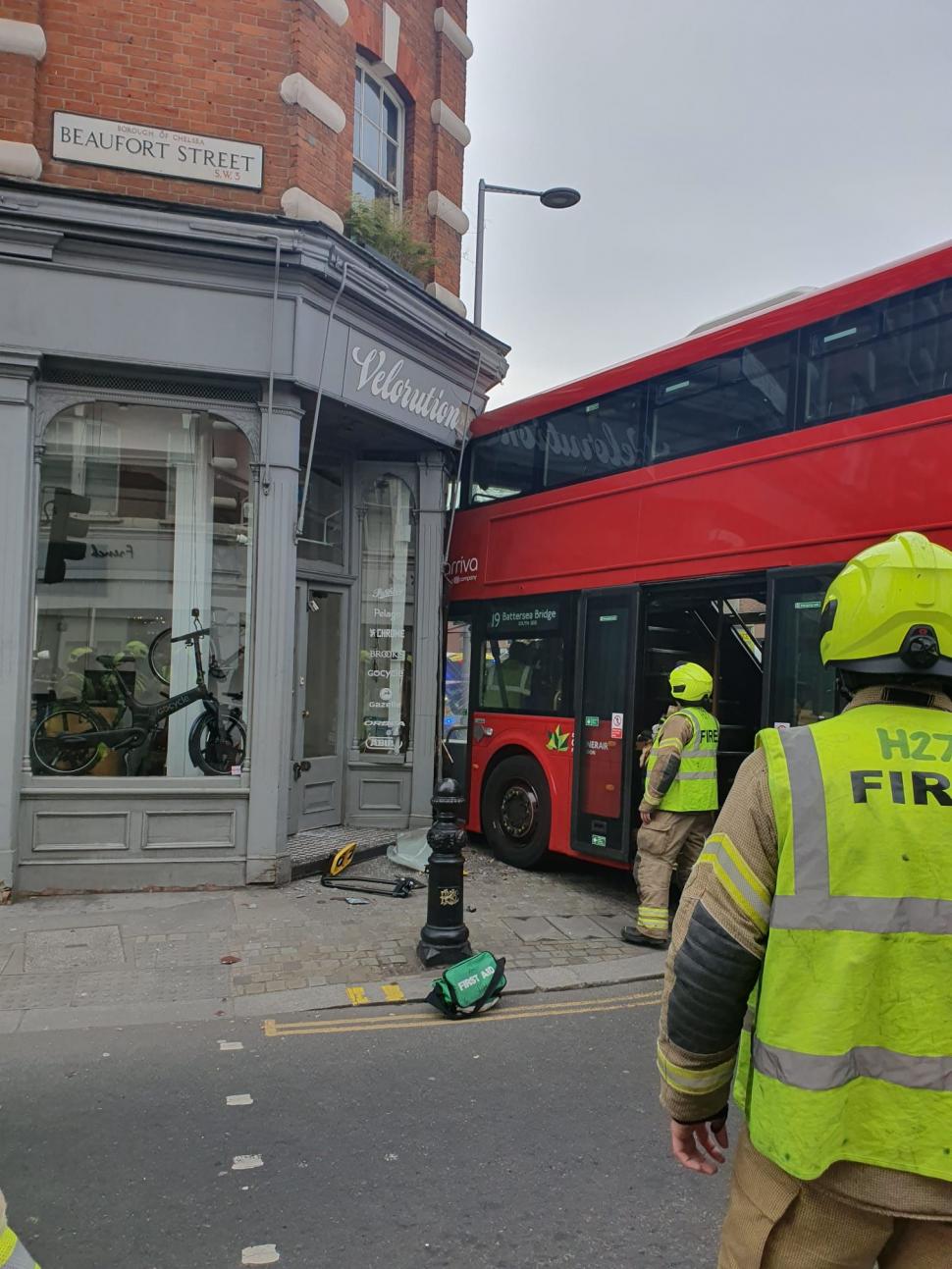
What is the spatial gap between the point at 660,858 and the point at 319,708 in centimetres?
413

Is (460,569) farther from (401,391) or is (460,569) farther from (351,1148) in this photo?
(351,1148)

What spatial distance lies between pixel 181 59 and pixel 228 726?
559cm

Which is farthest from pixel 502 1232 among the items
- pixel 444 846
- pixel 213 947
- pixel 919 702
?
pixel 213 947

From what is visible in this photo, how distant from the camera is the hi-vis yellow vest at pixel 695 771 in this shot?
6512mm

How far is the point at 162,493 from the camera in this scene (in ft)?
27.2

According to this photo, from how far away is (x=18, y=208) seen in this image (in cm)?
711

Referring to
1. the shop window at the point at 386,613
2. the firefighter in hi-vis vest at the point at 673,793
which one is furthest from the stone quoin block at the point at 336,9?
the firefighter in hi-vis vest at the point at 673,793

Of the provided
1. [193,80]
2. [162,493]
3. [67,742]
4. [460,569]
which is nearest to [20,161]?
[193,80]

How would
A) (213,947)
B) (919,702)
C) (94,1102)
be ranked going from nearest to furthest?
1. (919,702)
2. (94,1102)
3. (213,947)

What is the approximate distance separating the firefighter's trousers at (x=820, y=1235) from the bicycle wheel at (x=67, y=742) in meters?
7.11

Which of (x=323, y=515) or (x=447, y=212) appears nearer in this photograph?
(x=323, y=515)

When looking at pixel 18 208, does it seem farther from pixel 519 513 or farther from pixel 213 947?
pixel 213 947

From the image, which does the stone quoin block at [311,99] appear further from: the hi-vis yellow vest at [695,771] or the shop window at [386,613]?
the hi-vis yellow vest at [695,771]

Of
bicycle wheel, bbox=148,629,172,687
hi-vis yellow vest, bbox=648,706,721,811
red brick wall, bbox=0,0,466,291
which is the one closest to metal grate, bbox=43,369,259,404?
red brick wall, bbox=0,0,466,291
